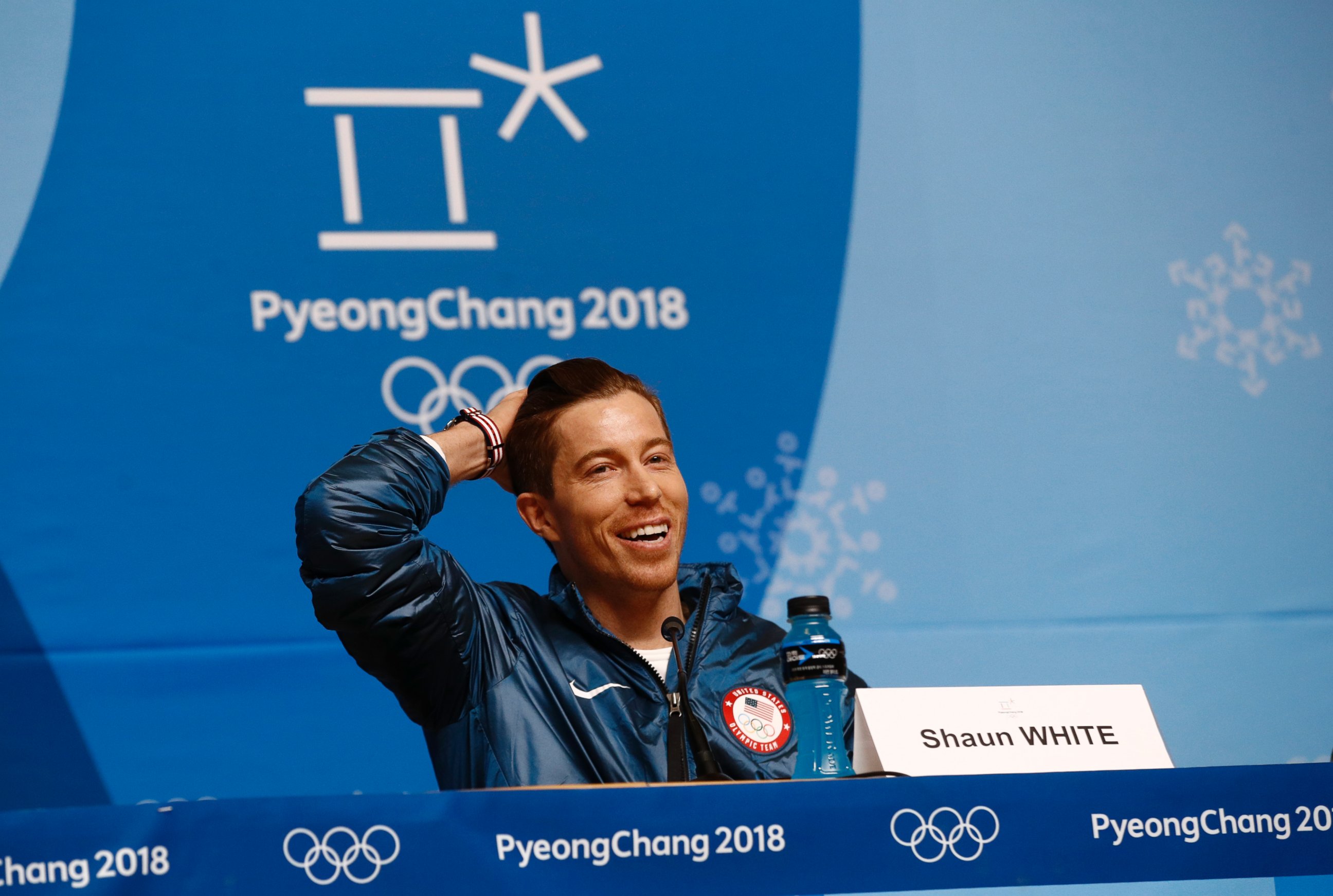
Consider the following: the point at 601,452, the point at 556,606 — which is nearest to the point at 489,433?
the point at 601,452

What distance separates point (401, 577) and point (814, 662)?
2.18 ft

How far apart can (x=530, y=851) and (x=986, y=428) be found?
1.95m

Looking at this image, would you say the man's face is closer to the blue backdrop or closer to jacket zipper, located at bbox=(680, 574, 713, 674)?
jacket zipper, located at bbox=(680, 574, 713, 674)

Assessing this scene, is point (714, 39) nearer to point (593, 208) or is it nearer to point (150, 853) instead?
point (593, 208)

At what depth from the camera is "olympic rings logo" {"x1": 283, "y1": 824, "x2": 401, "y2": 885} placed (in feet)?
3.50

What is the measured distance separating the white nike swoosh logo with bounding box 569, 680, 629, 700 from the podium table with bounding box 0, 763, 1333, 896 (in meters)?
0.77

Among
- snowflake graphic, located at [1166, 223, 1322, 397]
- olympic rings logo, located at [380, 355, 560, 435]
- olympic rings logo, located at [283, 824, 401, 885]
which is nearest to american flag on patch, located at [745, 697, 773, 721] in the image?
olympic rings logo, located at [283, 824, 401, 885]

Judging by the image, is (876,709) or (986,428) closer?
(876,709)

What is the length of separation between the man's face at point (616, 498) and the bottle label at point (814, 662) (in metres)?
0.62

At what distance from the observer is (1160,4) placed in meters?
3.12

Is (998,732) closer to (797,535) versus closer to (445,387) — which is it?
(797,535)

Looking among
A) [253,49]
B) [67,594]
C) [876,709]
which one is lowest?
[876,709]

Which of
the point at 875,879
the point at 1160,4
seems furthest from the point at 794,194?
the point at 875,879

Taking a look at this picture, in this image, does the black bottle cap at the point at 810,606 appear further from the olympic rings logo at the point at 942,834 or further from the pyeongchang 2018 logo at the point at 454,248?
the pyeongchang 2018 logo at the point at 454,248
